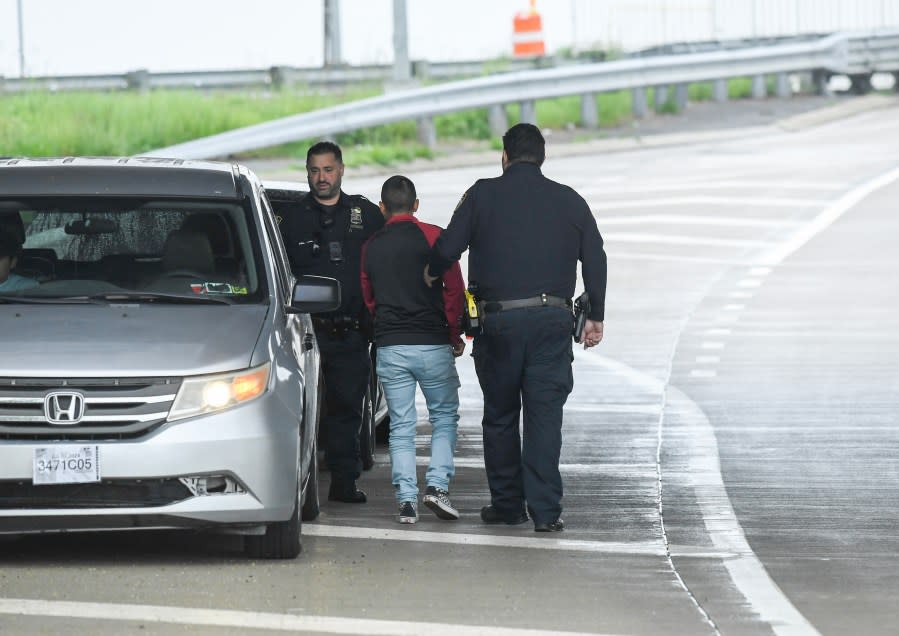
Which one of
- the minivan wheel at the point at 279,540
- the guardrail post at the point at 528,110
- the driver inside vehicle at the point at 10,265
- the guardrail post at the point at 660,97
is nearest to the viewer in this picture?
the minivan wheel at the point at 279,540

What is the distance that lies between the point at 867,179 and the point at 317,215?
1603 cm

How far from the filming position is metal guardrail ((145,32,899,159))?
26109 mm

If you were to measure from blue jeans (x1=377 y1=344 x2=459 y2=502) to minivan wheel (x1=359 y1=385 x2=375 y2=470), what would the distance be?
1.65 metres

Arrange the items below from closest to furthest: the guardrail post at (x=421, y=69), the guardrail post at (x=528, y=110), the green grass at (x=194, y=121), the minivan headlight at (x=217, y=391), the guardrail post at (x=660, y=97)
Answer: the minivan headlight at (x=217, y=391)
the green grass at (x=194, y=121)
the guardrail post at (x=528, y=110)
the guardrail post at (x=660, y=97)
the guardrail post at (x=421, y=69)

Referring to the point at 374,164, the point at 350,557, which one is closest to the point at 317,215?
the point at 350,557

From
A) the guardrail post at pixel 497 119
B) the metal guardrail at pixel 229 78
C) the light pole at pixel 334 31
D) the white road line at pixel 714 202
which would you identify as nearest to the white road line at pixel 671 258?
the white road line at pixel 714 202

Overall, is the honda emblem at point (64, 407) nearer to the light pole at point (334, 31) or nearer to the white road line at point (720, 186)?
the white road line at point (720, 186)

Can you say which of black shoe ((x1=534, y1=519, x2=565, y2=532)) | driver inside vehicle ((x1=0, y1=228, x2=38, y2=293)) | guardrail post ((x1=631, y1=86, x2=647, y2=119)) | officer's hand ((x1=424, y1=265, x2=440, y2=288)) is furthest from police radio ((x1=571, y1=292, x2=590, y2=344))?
guardrail post ((x1=631, y1=86, x2=647, y2=119))

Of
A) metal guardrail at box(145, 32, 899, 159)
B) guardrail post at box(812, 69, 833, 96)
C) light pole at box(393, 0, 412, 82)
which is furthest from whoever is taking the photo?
guardrail post at box(812, 69, 833, 96)

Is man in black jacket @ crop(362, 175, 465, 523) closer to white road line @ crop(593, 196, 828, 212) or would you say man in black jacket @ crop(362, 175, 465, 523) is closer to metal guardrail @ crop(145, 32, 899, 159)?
metal guardrail @ crop(145, 32, 899, 159)

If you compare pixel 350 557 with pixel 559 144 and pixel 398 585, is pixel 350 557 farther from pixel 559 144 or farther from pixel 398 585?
pixel 559 144

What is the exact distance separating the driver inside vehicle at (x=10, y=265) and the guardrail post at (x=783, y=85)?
2531 centimetres

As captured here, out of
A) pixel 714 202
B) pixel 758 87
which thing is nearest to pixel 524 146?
pixel 714 202

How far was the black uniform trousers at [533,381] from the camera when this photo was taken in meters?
10.1
